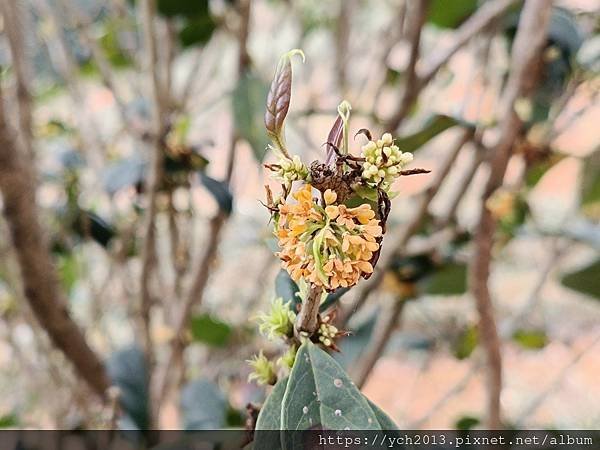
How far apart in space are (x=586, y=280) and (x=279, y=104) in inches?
22.5

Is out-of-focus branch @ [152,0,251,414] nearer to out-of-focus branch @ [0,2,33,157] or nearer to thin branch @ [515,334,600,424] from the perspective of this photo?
out-of-focus branch @ [0,2,33,157]

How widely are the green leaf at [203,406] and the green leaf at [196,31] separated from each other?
1.46 ft

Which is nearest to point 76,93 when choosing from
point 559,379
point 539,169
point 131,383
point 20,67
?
point 20,67

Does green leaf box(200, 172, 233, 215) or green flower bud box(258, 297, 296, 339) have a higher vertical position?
green flower bud box(258, 297, 296, 339)

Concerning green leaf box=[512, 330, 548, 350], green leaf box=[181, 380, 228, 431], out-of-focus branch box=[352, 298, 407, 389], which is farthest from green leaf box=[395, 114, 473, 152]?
green leaf box=[512, 330, 548, 350]

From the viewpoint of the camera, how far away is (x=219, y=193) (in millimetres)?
675

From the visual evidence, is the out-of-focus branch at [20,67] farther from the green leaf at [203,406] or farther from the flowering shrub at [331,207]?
the flowering shrub at [331,207]

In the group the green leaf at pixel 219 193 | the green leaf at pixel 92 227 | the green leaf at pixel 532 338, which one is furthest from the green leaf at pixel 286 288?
the green leaf at pixel 532 338

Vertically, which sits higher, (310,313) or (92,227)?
(310,313)

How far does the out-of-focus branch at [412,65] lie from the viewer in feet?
2.03

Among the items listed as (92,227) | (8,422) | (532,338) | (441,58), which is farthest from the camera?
(532,338)

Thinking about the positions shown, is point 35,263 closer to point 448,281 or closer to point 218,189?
point 218,189

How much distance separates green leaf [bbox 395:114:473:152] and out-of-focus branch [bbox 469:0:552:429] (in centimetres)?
4

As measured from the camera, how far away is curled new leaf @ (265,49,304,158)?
0.24m
